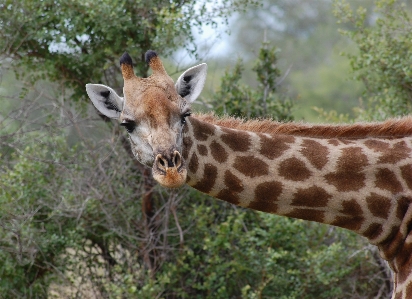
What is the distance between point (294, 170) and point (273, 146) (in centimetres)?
23

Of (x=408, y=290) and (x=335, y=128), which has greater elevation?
(x=335, y=128)

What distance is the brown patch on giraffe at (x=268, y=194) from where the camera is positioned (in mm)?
5219

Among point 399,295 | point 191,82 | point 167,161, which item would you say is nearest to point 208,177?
point 167,161

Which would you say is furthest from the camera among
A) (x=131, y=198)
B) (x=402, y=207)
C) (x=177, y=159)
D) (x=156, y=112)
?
(x=131, y=198)

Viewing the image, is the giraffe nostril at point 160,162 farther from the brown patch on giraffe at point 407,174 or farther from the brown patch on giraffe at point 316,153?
the brown patch on giraffe at point 407,174

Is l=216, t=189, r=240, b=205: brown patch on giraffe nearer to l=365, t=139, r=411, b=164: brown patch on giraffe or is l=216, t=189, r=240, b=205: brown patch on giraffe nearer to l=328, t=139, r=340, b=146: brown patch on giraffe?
l=328, t=139, r=340, b=146: brown patch on giraffe

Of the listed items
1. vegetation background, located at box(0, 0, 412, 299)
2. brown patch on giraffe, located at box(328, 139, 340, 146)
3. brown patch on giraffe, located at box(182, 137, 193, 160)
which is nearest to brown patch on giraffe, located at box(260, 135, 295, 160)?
brown patch on giraffe, located at box(328, 139, 340, 146)

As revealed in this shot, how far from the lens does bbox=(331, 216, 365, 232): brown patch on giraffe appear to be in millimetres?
5219

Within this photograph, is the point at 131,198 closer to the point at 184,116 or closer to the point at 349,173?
the point at 184,116

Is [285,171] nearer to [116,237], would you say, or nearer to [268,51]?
[116,237]

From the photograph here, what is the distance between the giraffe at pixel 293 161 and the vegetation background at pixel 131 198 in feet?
8.20

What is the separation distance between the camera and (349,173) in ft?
17.0

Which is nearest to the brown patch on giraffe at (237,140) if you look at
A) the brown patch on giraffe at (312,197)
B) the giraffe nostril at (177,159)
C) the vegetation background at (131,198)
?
the brown patch on giraffe at (312,197)

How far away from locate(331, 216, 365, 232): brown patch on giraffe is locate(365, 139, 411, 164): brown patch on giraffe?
0.42 metres
